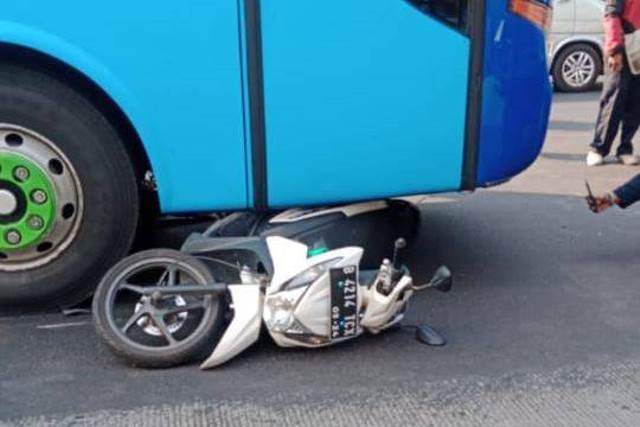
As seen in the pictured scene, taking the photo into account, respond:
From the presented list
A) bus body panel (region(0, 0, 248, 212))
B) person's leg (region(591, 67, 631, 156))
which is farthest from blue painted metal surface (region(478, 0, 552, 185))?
person's leg (region(591, 67, 631, 156))

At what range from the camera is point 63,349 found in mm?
3303

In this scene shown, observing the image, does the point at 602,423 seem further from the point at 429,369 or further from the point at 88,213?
the point at 88,213

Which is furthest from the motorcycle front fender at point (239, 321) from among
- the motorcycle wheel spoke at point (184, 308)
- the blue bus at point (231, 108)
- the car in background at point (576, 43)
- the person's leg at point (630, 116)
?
the car in background at point (576, 43)

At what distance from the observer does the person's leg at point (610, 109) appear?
267 inches

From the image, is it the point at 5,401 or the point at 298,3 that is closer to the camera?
the point at 5,401

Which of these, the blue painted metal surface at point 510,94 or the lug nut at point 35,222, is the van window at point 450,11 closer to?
the blue painted metal surface at point 510,94

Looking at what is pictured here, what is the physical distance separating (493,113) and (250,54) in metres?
1.11

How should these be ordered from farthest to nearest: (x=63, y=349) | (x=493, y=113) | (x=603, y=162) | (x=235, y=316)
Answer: (x=603, y=162) → (x=493, y=113) → (x=63, y=349) → (x=235, y=316)

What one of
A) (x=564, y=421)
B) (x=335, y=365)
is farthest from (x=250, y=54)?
(x=564, y=421)

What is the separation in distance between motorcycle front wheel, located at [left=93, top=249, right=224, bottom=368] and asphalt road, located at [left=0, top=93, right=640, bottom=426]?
3.4 inches

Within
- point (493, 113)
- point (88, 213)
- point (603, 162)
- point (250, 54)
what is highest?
point (250, 54)

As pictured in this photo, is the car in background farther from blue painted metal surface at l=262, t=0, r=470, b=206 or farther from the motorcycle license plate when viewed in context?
→ the motorcycle license plate

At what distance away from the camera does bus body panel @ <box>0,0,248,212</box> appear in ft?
10.5

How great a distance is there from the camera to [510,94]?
140 inches
